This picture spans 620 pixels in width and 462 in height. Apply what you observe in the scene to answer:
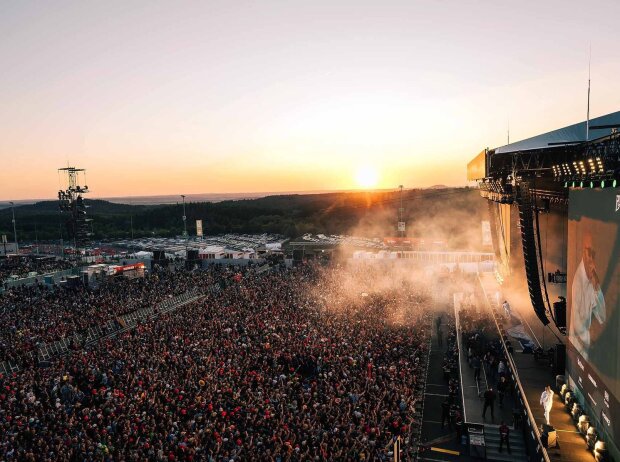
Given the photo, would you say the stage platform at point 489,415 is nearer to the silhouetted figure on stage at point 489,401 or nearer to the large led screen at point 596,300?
the silhouetted figure on stage at point 489,401

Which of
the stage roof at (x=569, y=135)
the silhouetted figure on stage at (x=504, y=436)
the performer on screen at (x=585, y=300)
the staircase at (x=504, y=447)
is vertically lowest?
the staircase at (x=504, y=447)

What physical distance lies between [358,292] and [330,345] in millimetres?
10498

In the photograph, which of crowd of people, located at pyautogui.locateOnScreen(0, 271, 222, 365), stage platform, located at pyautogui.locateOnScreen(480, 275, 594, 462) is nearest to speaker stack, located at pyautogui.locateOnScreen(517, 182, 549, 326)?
stage platform, located at pyautogui.locateOnScreen(480, 275, 594, 462)

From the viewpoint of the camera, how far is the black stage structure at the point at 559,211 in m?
8.63

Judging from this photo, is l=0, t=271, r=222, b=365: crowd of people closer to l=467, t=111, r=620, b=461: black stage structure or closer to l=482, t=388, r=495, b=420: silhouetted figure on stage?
l=482, t=388, r=495, b=420: silhouetted figure on stage

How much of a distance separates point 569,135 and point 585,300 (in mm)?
4568

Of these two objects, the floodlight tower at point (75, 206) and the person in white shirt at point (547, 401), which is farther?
the floodlight tower at point (75, 206)

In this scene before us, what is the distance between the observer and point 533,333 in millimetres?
16672

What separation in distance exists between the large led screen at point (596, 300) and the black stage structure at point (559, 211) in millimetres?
60

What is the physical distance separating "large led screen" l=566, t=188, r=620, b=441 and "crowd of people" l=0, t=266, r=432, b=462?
15.2 feet

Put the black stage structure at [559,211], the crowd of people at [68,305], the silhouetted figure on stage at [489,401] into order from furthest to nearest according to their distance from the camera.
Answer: the crowd of people at [68,305] < the silhouetted figure on stage at [489,401] < the black stage structure at [559,211]

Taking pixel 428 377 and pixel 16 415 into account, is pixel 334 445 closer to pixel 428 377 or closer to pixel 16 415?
pixel 428 377

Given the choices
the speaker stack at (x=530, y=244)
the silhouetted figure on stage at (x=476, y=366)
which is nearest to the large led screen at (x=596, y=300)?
the speaker stack at (x=530, y=244)

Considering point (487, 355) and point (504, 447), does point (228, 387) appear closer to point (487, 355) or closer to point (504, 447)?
point (504, 447)
